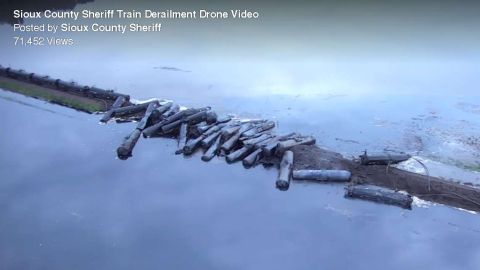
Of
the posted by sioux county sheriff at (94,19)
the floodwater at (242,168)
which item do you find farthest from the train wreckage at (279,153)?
the posted by sioux county sheriff at (94,19)

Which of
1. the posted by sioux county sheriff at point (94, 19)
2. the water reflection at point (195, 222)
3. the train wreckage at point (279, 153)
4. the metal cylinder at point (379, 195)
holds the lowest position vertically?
the water reflection at point (195, 222)

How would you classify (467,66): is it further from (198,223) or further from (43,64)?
(43,64)

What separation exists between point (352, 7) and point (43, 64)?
165ft

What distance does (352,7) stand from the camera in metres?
75.1

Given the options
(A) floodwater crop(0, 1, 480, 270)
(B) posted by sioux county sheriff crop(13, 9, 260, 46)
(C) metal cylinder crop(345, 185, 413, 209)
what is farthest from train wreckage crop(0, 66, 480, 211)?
(B) posted by sioux county sheriff crop(13, 9, 260, 46)

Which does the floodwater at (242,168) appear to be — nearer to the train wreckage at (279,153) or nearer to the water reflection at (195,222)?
the water reflection at (195,222)

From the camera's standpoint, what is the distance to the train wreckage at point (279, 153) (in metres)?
26.3

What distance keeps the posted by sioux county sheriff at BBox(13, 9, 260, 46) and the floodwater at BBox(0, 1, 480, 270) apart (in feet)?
30.0

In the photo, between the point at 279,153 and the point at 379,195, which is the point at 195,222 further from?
the point at 379,195

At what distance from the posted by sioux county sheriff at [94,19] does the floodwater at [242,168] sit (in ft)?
30.0

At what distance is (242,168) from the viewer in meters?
29.6

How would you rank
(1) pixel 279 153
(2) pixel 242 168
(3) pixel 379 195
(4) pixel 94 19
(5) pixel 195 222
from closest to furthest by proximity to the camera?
(5) pixel 195 222
(3) pixel 379 195
(2) pixel 242 168
(1) pixel 279 153
(4) pixel 94 19

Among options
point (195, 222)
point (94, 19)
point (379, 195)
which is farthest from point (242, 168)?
point (94, 19)

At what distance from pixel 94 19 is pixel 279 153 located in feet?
173
